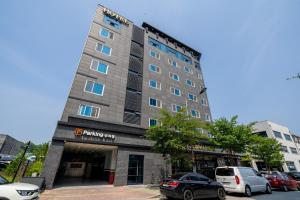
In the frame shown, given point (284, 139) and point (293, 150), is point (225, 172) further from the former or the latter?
point (293, 150)

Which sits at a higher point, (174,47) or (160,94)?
(174,47)

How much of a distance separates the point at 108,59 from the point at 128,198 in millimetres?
16912

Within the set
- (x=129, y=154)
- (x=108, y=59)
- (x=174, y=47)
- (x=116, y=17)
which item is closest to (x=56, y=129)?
(x=129, y=154)

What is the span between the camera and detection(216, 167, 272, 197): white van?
11.9m

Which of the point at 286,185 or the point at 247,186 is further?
the point at 286,185

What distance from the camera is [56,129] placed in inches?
574

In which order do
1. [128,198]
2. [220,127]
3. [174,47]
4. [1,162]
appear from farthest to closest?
[174,47] < [1,162] < [220,127] < [128,198]

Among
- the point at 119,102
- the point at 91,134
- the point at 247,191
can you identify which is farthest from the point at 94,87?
the point at 247,191

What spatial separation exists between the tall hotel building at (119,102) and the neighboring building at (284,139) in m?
21.8

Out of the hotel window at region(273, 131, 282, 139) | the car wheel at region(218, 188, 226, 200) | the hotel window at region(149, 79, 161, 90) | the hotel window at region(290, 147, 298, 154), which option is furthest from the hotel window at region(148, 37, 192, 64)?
the hotel window at region(290, 147, 298, 154)

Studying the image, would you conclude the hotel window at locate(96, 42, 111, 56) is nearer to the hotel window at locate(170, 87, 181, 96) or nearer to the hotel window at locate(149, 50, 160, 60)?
the hotel window at locate(149, 50, 160, 60)

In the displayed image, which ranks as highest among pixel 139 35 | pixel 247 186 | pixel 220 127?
pixel 139 35

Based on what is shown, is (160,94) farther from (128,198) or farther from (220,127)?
(128,198)

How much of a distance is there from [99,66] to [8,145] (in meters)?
52.9
